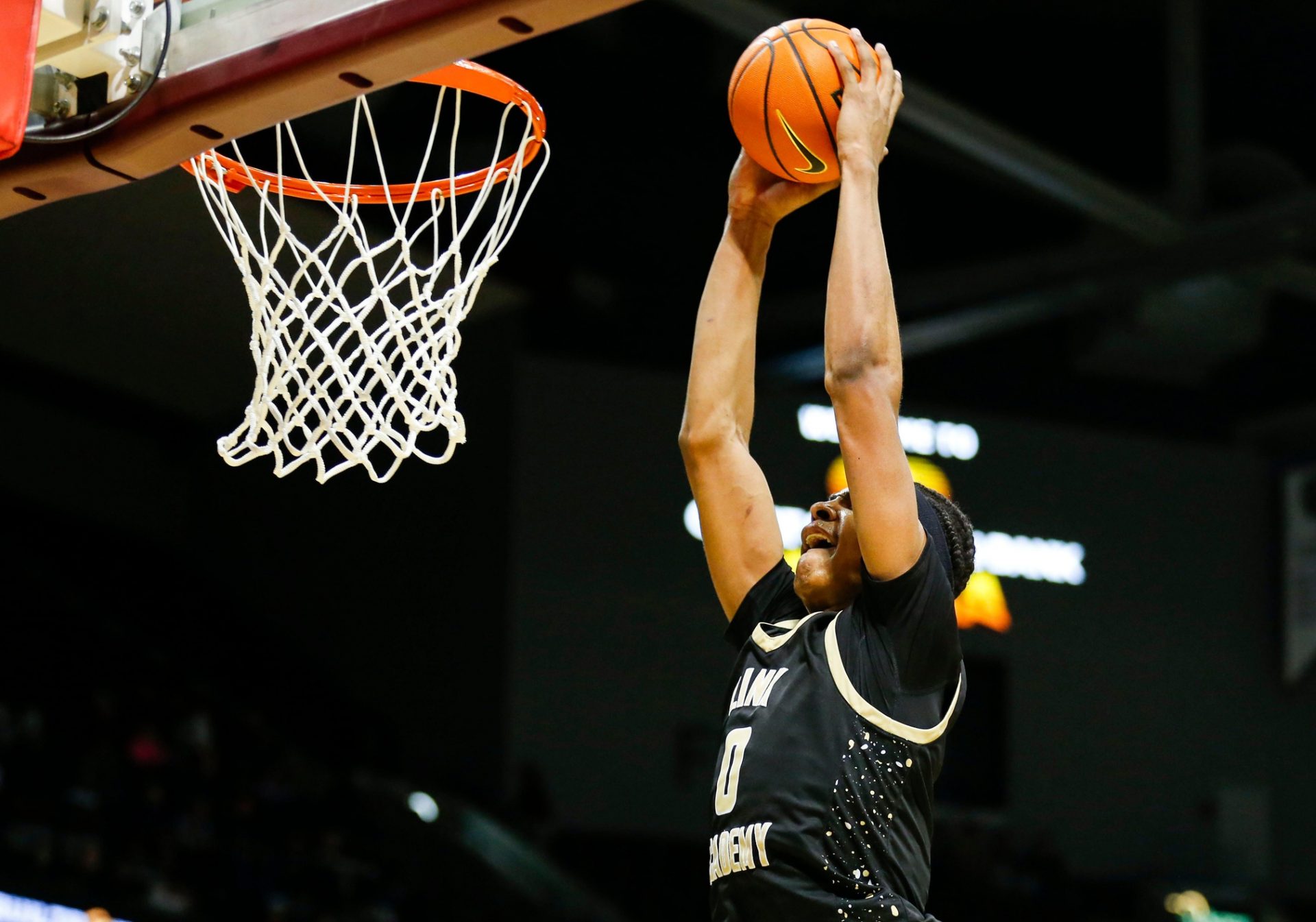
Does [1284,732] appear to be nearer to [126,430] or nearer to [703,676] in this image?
[703,676]

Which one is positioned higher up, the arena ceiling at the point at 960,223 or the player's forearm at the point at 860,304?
the arena ceiling at the point at 960,223

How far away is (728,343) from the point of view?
11.7 ft

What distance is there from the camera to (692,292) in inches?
532

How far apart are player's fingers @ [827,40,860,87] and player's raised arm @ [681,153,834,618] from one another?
0.94 ft

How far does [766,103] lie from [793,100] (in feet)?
0.19

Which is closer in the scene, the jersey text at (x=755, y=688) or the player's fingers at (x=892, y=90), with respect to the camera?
the jersey text at (x=755, y=688)

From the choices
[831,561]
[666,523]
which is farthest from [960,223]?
[831,561]

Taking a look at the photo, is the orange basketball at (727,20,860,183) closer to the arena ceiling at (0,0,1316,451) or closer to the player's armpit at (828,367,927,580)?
the player's armpit at (828,367,927,580)

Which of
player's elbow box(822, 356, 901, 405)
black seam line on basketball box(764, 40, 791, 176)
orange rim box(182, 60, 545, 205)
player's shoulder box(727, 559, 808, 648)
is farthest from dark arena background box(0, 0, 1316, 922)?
player's elbow box(822, 356, 901, 405)

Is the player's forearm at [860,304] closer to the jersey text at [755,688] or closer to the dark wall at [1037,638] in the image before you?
the jersey text at [755,688]

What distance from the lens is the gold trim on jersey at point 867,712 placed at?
2.99 metres

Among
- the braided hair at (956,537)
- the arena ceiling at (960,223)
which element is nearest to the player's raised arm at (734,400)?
the braided hair at (956,537)

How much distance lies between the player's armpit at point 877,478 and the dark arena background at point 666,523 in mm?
6330

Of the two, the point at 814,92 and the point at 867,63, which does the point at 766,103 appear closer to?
the point at 814,92
